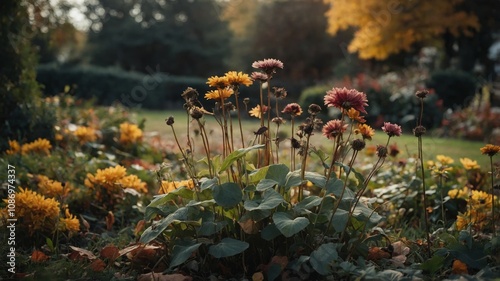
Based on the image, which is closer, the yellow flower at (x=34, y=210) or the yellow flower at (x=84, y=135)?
the yellow flower at (x=34, y=210)

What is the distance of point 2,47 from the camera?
522 centimetres

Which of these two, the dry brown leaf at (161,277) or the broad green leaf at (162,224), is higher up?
the broad green leaf at (162,224)

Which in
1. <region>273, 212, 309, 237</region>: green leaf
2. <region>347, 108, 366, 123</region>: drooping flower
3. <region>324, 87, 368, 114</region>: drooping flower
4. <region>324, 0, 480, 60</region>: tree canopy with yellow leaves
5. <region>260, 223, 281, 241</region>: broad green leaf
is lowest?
<region>260, 223, 281, 241</region>: broad green leaf

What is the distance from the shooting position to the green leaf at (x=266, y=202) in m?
2.15

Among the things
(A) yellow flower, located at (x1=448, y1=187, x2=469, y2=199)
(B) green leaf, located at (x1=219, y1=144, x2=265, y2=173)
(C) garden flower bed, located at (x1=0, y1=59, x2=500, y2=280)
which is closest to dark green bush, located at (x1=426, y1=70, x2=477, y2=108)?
(A) yellow flower, located at (x1=448, y1=187, x2=469, y2=199)

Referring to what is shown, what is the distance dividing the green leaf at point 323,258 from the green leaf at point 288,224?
146 millimetres

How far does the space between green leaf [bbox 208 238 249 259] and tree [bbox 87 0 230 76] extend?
26.8m

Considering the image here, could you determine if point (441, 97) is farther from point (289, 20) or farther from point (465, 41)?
point (289, 20)

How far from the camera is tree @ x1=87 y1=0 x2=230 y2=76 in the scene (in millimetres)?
29188

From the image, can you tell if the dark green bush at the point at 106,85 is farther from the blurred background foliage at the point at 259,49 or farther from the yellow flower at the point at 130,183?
the yellow flower at the point at 130,183

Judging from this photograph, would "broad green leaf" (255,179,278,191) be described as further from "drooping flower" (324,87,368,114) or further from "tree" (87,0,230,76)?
"tree" (87,0,230,76)

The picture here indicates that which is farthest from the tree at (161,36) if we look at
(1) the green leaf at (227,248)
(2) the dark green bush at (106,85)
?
(1) the green leaf at (227,248)

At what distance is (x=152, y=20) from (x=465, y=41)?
20.4 metres

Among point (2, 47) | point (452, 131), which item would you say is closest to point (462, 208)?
point (2, 47)
